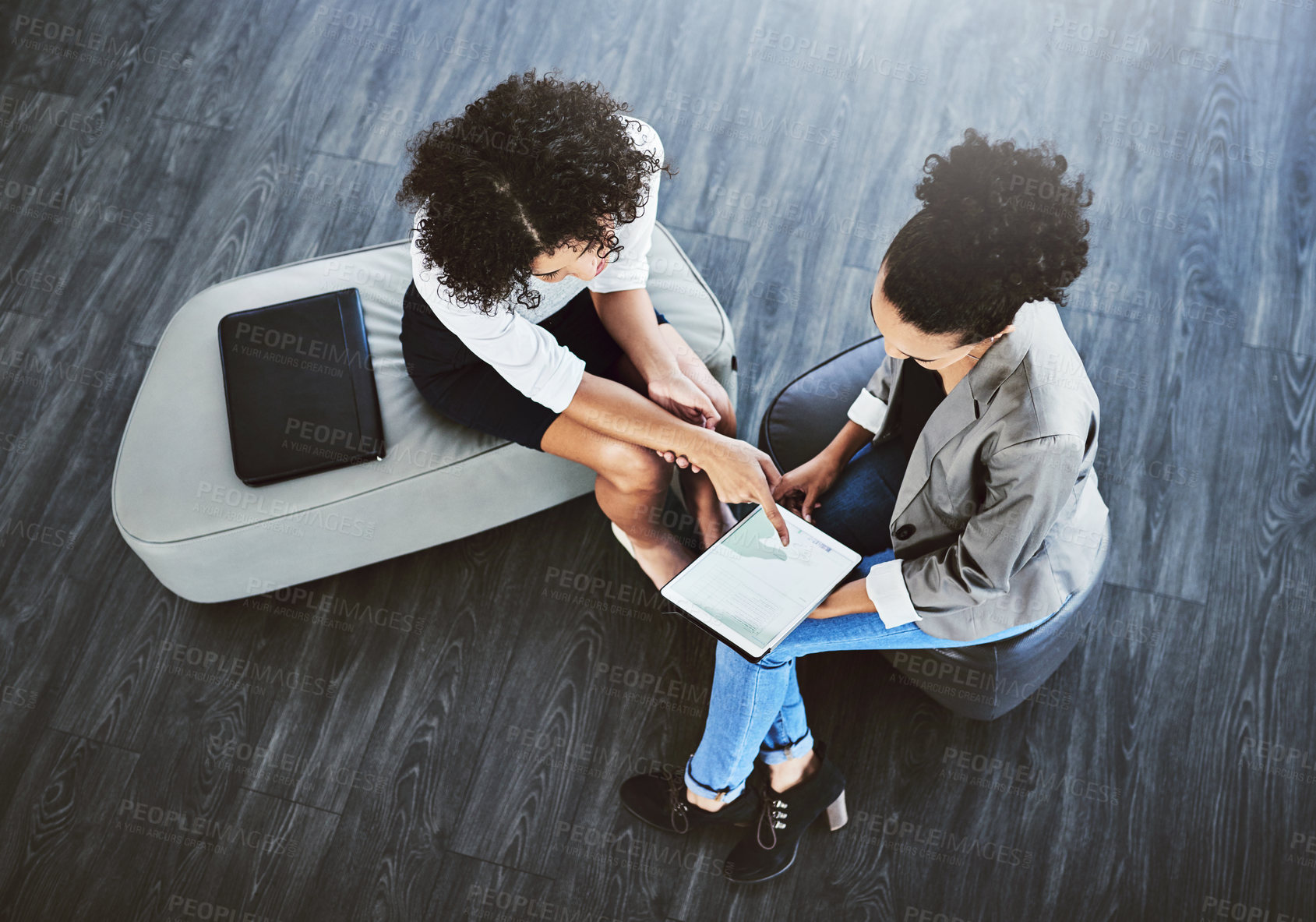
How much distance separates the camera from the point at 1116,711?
1887mm

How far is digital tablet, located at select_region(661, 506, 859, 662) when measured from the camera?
→ 56.1 inches

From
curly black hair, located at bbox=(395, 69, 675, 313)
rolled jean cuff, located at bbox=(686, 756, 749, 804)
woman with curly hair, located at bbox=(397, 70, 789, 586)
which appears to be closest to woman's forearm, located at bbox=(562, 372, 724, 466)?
woman with curly hair, located at bbox=(397, 70, 789, 586)

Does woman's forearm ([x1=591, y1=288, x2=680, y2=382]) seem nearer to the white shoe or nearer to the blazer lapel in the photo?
the white shoe

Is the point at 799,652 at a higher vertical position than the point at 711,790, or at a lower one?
higher

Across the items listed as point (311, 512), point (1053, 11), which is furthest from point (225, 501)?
point (1053, 11)

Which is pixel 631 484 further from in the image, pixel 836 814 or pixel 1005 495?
pixel 836 814

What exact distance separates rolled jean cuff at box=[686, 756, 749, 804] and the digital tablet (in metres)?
0.43

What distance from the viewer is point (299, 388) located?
1.73 m

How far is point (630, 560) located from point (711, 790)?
0.56 meters

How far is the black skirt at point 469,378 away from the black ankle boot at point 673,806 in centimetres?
75

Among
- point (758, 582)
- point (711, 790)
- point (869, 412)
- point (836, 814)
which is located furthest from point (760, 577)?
point (836, 814)

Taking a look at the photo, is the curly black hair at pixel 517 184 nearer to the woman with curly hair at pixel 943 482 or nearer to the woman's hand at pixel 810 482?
the woman with curly hair at pixel 943 482

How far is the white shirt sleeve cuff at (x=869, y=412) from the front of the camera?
1.61 metres

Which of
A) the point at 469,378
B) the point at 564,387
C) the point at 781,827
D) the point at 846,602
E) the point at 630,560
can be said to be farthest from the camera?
the point at 630,560
